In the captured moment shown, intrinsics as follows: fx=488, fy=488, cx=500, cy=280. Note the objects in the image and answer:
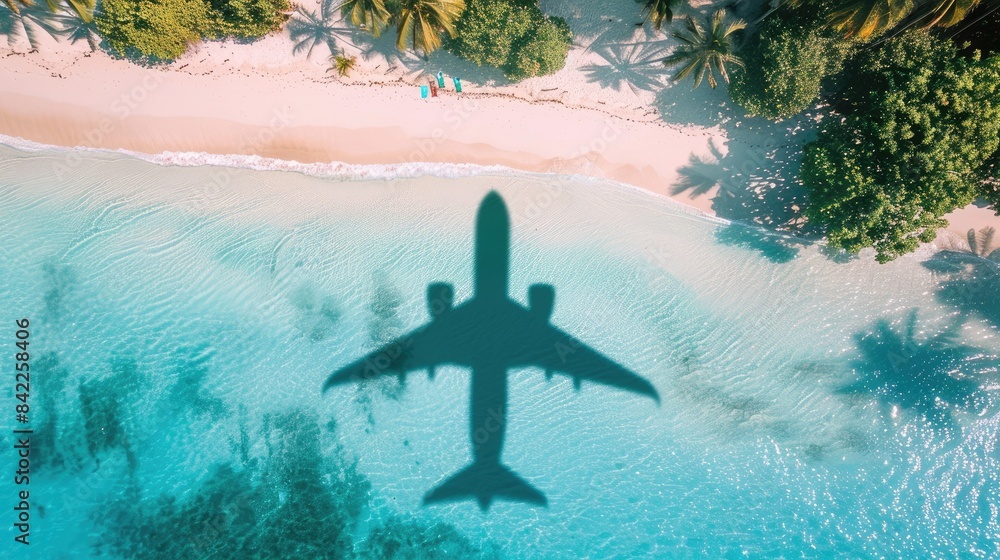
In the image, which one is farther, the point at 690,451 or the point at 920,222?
the point at 690,451

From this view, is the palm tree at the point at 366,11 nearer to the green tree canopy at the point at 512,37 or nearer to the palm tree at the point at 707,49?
the green tree canopy at the point at 512,37

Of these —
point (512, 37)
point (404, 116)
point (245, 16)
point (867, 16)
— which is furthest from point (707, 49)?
point (245, 16)

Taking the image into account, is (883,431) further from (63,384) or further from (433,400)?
(63,384)

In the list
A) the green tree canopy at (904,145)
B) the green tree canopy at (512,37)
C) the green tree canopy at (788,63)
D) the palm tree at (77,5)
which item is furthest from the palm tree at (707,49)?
the palm tree at (77,5)

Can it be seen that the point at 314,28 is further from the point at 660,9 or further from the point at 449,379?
the point at 449,379

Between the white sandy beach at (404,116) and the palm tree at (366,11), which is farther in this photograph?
the white sandy beach at (404,116)

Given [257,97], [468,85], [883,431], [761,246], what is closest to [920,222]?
[761,246]

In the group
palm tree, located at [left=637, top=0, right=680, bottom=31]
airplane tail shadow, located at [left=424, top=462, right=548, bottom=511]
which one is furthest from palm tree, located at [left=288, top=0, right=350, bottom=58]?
airplane tail shadow, located at [left=424, top=462, right=548, bottom=511]
